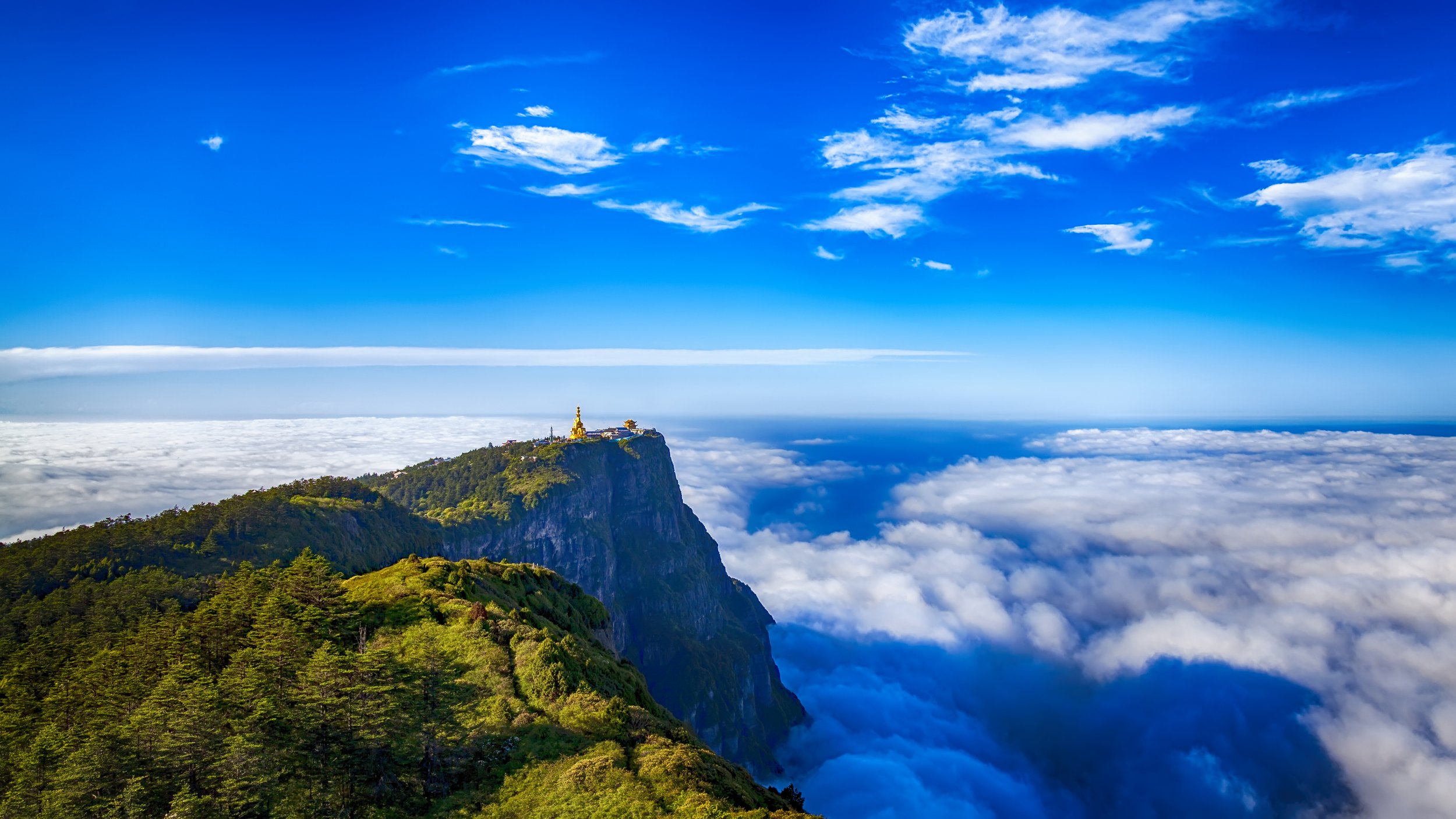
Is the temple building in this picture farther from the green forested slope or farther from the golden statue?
the green forested slope

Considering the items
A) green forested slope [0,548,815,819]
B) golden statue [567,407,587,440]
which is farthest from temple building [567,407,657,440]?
green forested slope [0,548,815,819]

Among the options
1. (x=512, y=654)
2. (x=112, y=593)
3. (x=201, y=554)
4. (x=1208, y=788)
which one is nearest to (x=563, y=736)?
(x=512, y=654)

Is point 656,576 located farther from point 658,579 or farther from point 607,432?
point 607,432

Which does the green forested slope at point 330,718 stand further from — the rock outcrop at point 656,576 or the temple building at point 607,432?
the temple building at point 607,432

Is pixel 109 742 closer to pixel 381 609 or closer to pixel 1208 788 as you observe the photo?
pixel 381 609

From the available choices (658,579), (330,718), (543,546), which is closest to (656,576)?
(658,579)

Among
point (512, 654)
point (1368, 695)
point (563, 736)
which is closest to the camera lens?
point (563, 736)
